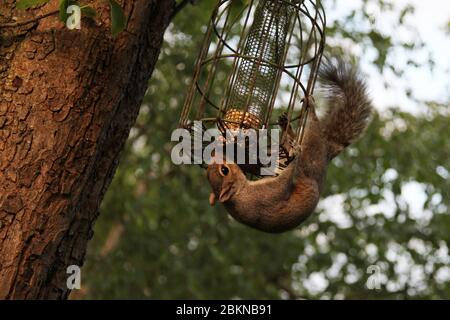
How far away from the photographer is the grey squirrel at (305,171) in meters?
2.32

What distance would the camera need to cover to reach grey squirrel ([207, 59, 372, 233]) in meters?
2.32

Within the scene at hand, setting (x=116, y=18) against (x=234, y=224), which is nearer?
(x=116, y=18)

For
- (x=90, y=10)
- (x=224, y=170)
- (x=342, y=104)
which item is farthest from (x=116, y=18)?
(x=342, y=104)

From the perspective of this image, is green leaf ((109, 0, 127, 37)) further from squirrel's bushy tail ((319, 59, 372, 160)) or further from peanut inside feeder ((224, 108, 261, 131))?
squirrel's bushy tail ((319, 59, 372, 160))

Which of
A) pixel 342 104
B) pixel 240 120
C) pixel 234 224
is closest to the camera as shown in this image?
pixel 240 120

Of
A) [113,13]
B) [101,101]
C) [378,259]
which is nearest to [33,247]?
[101,101]

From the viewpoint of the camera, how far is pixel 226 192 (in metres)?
2.29

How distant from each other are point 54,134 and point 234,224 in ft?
13.0

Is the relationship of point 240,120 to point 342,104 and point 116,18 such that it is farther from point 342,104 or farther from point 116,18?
point 342,104

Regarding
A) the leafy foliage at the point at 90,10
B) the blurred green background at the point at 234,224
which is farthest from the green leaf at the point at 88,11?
the blurred green background at the point at 234,224

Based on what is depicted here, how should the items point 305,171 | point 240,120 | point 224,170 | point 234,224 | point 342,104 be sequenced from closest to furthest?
point 240,120 → point 224,170 → point 305,171 → point 342,104 → point 234,224

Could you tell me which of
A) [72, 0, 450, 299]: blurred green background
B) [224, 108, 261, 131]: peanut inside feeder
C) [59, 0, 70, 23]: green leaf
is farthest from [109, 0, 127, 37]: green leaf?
[72, 0, 450, 299]: blurred green background

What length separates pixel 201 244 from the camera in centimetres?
554
